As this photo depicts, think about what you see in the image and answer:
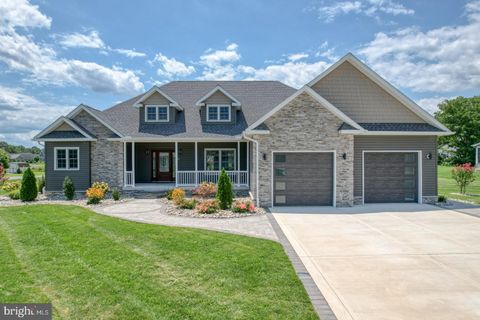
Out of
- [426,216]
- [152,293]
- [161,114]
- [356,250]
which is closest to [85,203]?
[161,114]

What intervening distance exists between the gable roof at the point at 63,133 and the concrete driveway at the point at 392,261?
11.9 metres

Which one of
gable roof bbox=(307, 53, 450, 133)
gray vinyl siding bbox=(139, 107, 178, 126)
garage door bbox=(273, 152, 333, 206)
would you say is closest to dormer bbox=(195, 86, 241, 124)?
gray vinyl siding bbox=(139, 107, 178, 126)

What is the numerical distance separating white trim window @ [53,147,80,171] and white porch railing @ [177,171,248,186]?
19.3ft

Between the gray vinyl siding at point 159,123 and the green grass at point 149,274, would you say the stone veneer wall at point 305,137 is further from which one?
the gray vinyl siding at point 159,123

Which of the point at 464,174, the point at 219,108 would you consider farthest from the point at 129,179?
the point at 464,174

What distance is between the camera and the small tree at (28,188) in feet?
48.0

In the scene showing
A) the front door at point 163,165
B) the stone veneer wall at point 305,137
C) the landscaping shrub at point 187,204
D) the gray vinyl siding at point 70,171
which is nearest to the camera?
the landscaping shrub at point 187,204

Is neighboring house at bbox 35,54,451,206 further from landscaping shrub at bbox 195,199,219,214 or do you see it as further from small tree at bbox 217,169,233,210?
landscaping shrub at bbox 195,199,219,214

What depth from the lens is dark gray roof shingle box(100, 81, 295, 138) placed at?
1755cm

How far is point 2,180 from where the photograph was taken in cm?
1895

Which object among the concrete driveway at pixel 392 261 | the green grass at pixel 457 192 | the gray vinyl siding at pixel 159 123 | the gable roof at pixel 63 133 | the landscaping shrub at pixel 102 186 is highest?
the gray vinyl siding at pixel 159 123

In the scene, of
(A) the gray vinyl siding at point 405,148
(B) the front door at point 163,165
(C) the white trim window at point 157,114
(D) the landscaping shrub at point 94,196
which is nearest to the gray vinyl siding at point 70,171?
(D) the landscaping shrub at point 94,196

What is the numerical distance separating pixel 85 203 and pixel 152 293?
11003 millimetres

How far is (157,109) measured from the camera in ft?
61.0
